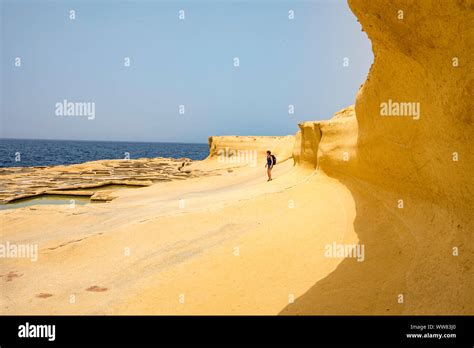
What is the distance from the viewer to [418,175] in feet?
A: 14.8

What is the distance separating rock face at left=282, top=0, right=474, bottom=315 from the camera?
3.18m

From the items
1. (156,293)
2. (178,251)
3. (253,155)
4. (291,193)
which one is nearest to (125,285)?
(156,293)
